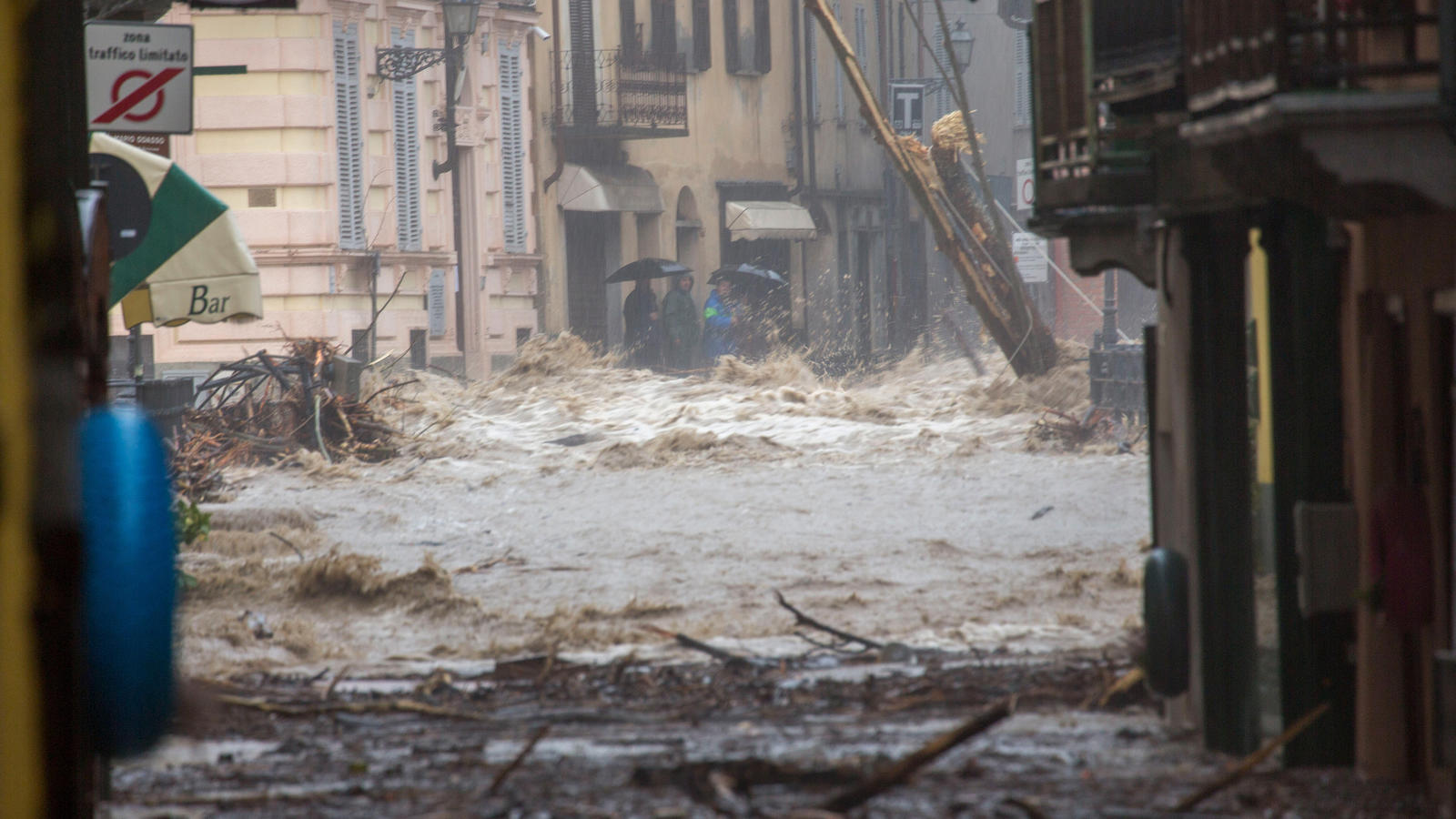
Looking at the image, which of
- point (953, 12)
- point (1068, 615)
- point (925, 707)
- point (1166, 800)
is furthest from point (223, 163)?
point (953, 12)

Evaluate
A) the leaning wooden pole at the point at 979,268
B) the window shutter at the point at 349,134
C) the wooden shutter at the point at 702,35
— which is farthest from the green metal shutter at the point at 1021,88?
the window shutter at the point at 349,134

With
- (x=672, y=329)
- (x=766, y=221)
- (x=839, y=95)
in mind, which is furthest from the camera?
(x=839, y=95)

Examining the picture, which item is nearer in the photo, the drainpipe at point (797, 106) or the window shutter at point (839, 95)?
the drainpipe at point (797, 106)

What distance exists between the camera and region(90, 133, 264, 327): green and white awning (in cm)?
1212

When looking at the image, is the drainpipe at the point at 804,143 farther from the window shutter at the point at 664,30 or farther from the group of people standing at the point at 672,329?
the group of people standing at the point at 672,329

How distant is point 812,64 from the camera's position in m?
42.0

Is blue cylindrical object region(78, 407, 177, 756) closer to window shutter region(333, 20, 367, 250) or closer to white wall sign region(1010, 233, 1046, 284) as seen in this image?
white wall sign region(1010, 233, 1046, 284)

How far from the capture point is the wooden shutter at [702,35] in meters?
38.0

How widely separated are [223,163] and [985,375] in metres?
11.9

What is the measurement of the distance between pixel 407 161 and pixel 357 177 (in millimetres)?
1544

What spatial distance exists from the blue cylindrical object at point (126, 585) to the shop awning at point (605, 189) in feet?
99.5

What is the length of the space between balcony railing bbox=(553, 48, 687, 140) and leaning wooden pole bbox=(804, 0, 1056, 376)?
9501mm

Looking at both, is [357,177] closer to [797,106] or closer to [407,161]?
[407,161]

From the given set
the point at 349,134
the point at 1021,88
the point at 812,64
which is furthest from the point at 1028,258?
the point at 1021,88
